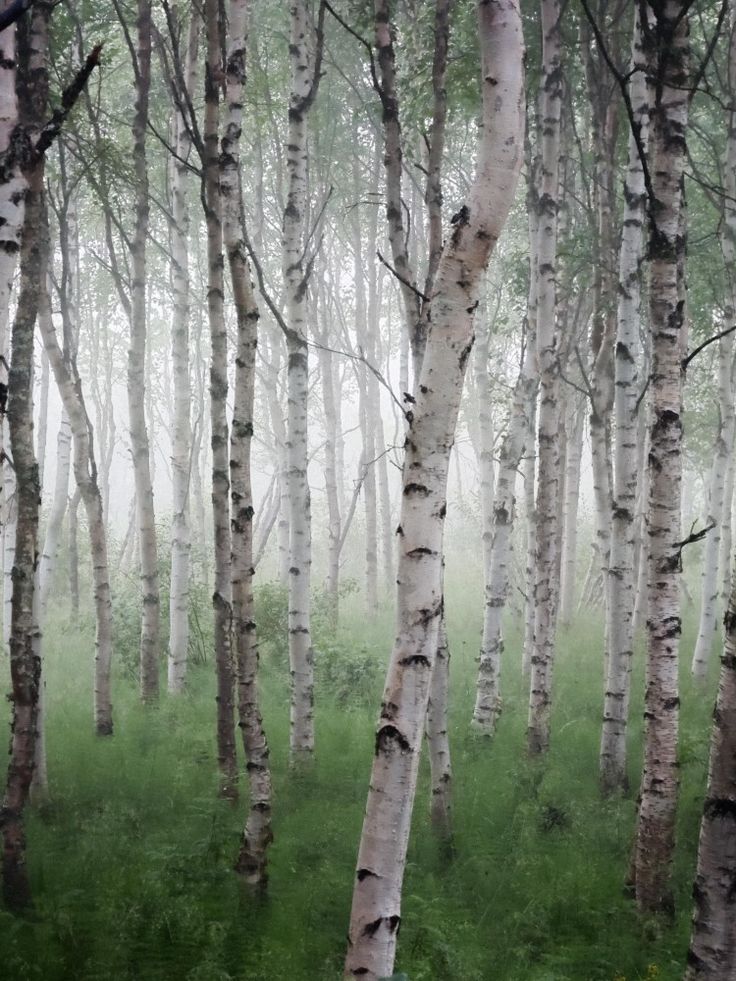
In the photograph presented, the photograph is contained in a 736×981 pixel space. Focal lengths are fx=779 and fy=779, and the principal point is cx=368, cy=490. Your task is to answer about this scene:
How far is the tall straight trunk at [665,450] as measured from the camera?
16.2ft

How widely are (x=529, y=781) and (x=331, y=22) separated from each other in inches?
538

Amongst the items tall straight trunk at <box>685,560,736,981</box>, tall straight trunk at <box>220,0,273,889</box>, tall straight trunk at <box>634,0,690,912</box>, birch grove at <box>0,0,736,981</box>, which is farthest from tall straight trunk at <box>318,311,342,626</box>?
tall straight trunk at <box>685,560,736,981</box>

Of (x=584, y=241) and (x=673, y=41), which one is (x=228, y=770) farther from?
(x=584, y=241)

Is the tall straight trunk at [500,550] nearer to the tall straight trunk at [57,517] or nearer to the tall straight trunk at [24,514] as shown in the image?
the tall straight trunk at [24,514]

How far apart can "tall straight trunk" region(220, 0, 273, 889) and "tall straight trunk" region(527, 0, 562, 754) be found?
→ 3.46m

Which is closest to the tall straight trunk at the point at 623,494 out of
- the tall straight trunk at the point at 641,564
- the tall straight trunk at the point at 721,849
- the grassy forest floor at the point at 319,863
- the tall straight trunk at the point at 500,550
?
the grassy forest floor at the point at 319,863

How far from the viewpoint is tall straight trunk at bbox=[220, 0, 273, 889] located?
5.33 meters

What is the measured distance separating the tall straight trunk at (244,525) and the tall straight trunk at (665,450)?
2.59 meters

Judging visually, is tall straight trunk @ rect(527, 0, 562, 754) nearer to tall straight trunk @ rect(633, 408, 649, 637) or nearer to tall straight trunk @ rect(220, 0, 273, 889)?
tall straight trunk @ rect(633, 408, 649, 637)

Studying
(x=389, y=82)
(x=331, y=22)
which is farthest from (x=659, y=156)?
(x=331, y=22)

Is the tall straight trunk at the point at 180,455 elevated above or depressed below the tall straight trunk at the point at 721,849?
above

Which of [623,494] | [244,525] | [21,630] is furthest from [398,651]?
[623,494]

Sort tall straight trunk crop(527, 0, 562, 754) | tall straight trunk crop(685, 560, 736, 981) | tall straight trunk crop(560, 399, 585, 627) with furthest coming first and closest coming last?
tall straight trunk crop(560, 399, 585, 627)
tall straight trunk crop(527, 0, 562, 754)
tall straight trunk crop(685, 560, 736, 981)

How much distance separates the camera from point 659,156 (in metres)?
5.00
